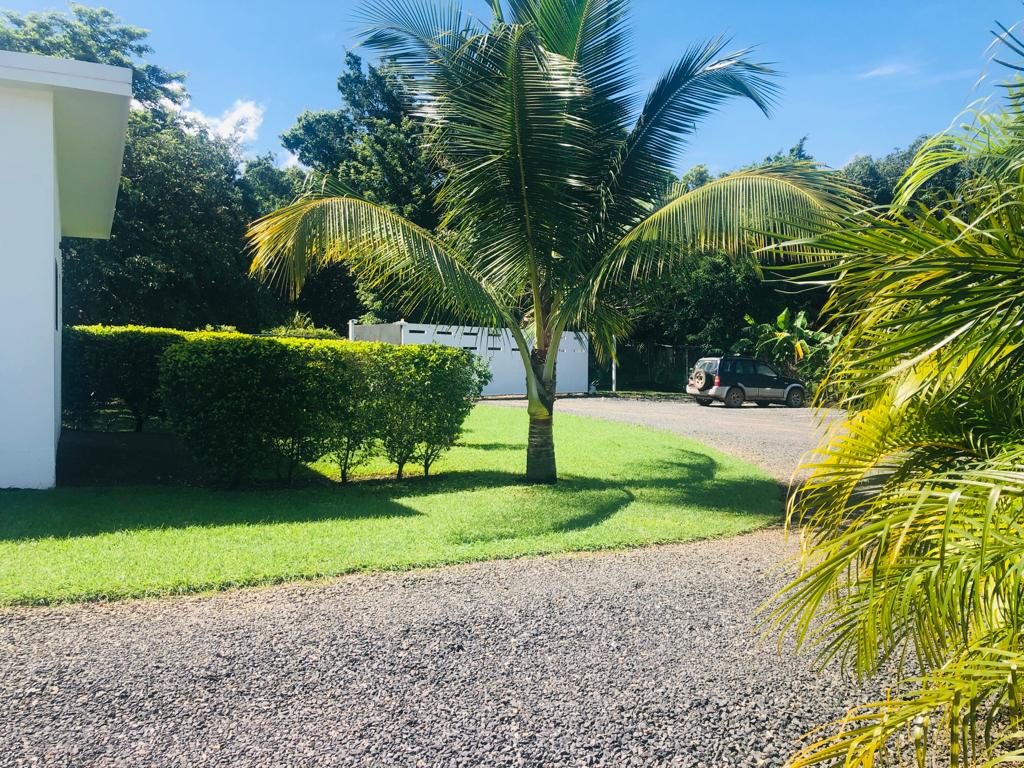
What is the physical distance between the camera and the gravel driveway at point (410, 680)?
293 centimetres

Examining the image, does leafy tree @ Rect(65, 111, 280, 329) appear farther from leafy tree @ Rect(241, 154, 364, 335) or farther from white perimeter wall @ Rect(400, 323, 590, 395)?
white perimeter wall @ Rect(400, 323, 590, 395)

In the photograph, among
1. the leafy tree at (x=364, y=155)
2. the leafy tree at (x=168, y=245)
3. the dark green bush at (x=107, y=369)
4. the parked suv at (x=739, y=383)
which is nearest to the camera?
the dark green bush at (x=107, y=369)

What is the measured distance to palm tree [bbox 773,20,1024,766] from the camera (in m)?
1.97

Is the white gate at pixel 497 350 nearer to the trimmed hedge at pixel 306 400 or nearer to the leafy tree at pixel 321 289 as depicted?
the leafy tree at pixel 321 289

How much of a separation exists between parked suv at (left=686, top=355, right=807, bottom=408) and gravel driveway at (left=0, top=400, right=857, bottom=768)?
19.5 m

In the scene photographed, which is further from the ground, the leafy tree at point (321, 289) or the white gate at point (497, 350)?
the leafy tree at point (321, 289)

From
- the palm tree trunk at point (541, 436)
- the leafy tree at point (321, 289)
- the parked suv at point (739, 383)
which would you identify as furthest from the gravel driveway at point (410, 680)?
the leafy tree at point (321, 289)

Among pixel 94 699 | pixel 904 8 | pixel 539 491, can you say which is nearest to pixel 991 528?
pixel 94 699

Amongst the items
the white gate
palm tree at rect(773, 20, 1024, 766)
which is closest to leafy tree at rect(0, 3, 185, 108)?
the white gate

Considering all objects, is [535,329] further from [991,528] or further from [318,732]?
[991,528]

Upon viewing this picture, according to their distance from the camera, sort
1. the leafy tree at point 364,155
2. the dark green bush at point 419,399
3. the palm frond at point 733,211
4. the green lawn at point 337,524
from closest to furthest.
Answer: the green lawn at point 337,524, the palm frond at point 733,211, the dark green bush at point 419,399, the leafy tree at point 364,155

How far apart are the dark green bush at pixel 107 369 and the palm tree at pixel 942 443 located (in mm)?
10688

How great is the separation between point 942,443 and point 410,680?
2.53 m

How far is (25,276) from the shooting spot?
7535mm
